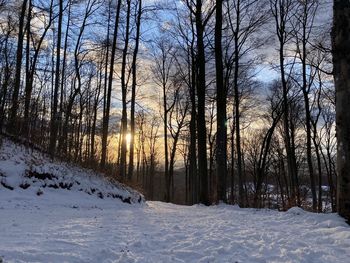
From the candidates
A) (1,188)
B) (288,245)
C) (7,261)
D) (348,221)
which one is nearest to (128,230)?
(288,245)

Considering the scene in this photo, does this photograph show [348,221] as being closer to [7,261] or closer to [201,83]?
[7,261]

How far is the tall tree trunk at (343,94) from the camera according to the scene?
7.63 meters

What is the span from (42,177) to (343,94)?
32.0 feet

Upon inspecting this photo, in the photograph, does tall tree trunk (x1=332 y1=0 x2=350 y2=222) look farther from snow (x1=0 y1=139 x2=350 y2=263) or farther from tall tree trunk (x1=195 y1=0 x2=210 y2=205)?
tall tree trunk (x1=195 y1=0 x2=210 y2=205)

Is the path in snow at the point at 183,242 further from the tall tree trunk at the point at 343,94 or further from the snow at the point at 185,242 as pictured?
the tall tree trunk at the point at 343,94

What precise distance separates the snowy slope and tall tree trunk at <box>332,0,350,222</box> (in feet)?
28.9

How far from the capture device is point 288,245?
227 inches

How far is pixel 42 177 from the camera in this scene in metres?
13.0

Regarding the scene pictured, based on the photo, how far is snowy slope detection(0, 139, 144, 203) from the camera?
1189cm

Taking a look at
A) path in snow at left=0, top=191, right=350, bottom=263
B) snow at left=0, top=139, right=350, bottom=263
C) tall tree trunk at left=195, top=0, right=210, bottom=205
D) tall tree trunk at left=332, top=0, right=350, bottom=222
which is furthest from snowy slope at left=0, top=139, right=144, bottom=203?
tall tree trunk at left=332, top=0, right=350, bottom=222

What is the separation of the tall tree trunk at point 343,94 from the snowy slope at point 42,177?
28.9ft

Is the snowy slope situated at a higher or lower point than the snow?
higher

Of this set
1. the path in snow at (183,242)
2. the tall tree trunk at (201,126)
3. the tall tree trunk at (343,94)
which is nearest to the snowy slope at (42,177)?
the path in snow at (183,242)

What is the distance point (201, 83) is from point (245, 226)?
36.5 ft
